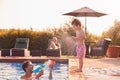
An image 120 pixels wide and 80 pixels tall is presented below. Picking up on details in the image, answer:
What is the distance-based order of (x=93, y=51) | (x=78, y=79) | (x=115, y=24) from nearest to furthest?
(x=78, y=79) < (x=93, y=51) < (x=115, y=24)

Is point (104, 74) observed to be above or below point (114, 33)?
below

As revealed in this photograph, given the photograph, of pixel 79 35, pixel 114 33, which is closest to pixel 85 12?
pixel 114 33

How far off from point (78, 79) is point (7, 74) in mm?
4337

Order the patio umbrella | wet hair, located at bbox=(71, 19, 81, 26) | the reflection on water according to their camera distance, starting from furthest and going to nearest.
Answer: the patio umbrella, wet hair, located at bbox=(71, 19, 81, 26), the reflection on water

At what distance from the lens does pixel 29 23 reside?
23156mm

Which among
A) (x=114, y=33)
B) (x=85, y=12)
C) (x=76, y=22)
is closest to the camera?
(x=76, y=22)

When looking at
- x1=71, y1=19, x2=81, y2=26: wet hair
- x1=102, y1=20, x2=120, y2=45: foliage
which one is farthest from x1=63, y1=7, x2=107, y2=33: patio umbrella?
x1=71, y1=19, x2=81, y2=26: wet hair

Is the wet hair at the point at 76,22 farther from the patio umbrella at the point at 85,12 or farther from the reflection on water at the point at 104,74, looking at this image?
the patio umbrella at the point at 85,12

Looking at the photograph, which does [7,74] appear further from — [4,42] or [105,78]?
[4,42]

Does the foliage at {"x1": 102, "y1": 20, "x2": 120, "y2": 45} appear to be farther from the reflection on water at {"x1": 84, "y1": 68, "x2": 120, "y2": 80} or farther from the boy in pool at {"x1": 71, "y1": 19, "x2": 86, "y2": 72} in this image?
the boy in pool at {"x1": 71, "y1": 19, "x2": 86, "y2": 72}

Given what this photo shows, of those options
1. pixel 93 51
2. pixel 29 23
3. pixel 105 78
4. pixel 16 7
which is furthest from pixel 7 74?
pixel 16 7

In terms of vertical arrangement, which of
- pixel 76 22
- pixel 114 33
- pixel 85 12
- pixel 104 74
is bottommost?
pixel 104 74

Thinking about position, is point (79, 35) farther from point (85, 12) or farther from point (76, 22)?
point (85, 12)

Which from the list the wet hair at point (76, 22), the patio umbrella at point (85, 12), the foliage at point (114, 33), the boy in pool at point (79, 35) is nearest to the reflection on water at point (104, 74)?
the boy in pool at point (79, 35)
